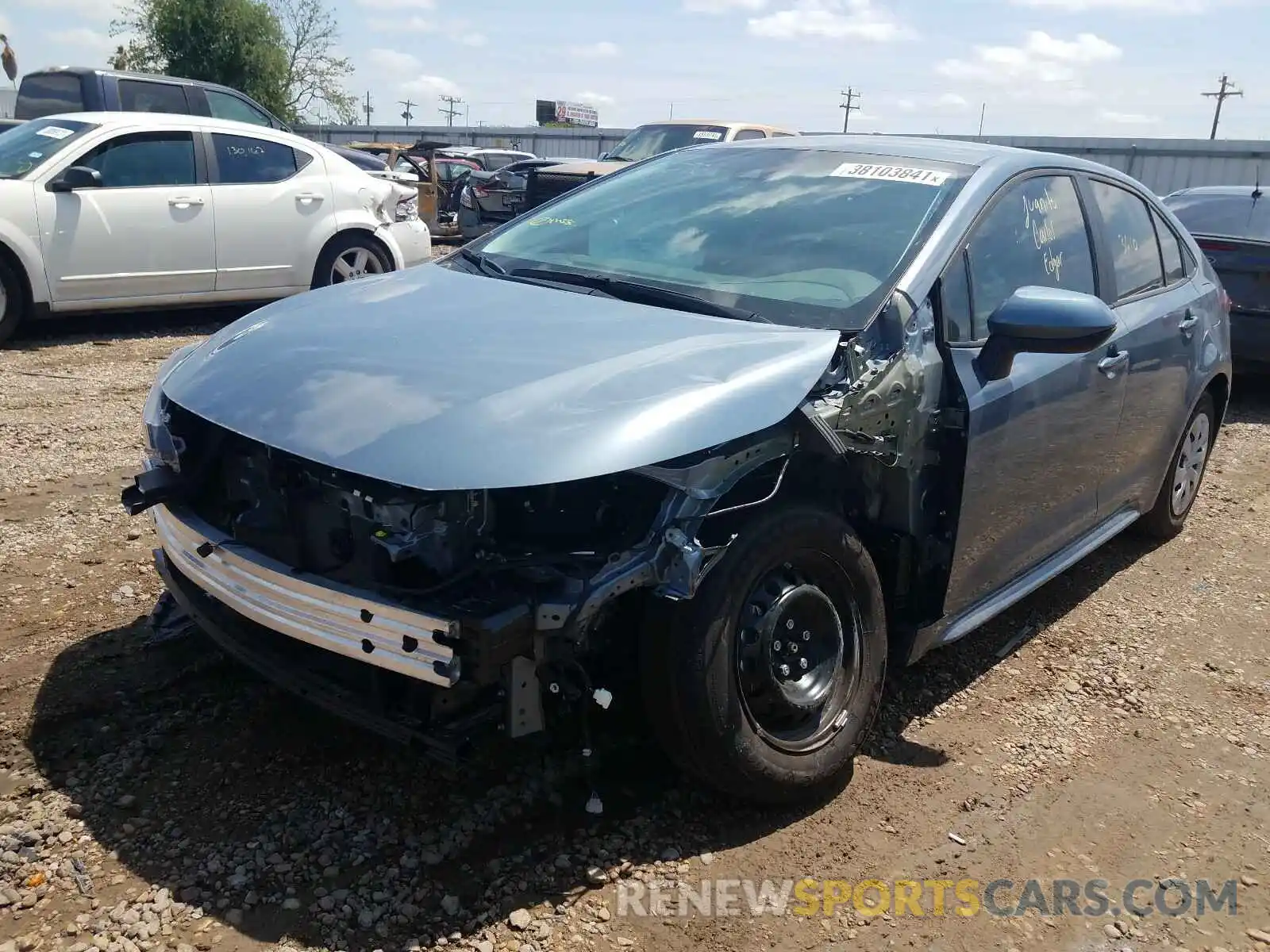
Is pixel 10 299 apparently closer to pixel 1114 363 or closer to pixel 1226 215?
pixel 1114 363

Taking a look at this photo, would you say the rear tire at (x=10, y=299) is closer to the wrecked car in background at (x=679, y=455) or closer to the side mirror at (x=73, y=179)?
the side mirror at (x=73, y=179)

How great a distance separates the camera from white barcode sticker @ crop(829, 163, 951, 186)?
346 cm

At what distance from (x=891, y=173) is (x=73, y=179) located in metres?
6.42

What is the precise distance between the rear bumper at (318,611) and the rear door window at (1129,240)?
3.04m

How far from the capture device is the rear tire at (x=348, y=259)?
9.10 meters

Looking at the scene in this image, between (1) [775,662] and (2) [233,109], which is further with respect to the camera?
(2) [233,109]

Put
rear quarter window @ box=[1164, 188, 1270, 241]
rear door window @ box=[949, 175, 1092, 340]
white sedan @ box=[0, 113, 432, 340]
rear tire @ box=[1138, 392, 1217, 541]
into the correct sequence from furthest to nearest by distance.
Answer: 1. rear quarter window @ box=[1164, 188, 1270, 241]
2. white sedan @ box=[0, 113, 432, 340]
3. rear tire @ box=[1138, 392, 1217, 541]
4. rear door window @ box=[949, 175, 1092, 340]

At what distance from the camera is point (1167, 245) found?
464cm

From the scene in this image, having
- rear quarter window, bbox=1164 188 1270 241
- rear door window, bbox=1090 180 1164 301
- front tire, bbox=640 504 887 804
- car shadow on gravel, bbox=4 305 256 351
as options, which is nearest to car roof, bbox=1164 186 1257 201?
rear quarter window, bbox=1164 188 1270 241

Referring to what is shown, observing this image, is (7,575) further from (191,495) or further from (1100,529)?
(1100,529)

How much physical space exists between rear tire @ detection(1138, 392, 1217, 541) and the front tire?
2.57 metres

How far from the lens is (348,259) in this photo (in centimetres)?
929

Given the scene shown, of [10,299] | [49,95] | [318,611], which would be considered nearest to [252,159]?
[10,299]

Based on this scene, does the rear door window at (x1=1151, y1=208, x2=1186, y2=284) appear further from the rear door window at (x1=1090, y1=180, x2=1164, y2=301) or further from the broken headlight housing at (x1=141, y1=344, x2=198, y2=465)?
the broken headlight housing at (x1=141, y1=344, x2=198, y2=465)
